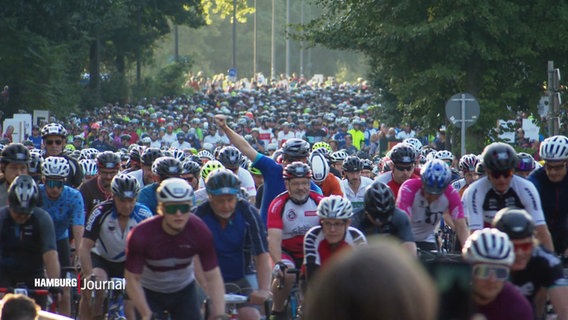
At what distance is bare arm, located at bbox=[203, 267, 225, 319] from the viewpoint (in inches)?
344

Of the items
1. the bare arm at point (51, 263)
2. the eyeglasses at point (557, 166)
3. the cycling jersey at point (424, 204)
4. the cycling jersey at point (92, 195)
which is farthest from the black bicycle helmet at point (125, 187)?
the eyeglasses at point (557, 166)

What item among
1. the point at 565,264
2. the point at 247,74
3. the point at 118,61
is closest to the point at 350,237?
the point at 565,264

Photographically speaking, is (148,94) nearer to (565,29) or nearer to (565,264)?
(565,29)

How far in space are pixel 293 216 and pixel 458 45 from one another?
19.5 meters

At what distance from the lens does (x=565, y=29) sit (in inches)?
1211

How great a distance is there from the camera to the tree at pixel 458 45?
102 ft

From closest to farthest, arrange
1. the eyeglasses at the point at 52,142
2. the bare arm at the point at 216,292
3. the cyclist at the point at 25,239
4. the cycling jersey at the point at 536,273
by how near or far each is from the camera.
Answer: the cycling jersey at the point at 536,273 < the bare arm at the point at 216,292 < the cyclist at the point at 25,239 < the eyeglasses at the point at 52,142

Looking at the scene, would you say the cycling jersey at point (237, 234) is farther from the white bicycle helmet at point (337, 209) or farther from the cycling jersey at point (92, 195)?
the cycling jersey at point (92, 195)

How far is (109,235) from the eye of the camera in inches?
448

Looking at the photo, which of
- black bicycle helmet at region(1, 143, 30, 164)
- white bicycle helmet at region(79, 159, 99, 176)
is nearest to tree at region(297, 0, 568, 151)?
white bicycle helmet at region(79, 159, 99, 176)

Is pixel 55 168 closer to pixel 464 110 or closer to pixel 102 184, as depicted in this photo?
pixel 102 184

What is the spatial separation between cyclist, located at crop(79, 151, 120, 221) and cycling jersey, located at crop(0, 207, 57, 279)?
2.96m

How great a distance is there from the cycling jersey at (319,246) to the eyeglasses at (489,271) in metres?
3.32

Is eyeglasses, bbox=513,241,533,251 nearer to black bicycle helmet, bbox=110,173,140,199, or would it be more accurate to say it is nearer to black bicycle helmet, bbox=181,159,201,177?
black bicycle helmet, bbox=110,173,140,199
